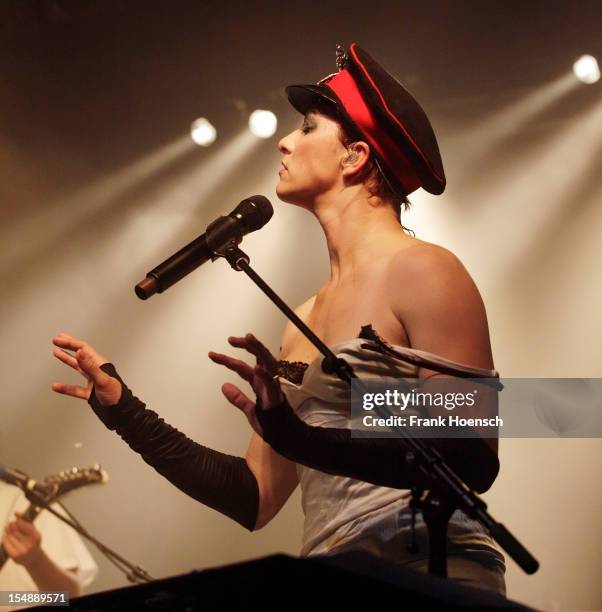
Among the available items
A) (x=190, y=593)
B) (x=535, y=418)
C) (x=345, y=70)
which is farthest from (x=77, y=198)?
(x=190, y=593)

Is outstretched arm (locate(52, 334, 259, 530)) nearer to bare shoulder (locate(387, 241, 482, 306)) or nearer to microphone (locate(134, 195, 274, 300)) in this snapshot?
microphone (locate(134, 195, 274, 300))

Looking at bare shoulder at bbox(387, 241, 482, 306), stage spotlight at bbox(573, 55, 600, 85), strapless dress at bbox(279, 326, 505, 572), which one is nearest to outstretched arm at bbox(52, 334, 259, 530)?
strapless dress at bbox(279, 326, 505, 572)

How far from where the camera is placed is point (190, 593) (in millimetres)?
846

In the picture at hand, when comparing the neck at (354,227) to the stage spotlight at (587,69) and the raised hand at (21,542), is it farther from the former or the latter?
the stage spotlight at (587,69)

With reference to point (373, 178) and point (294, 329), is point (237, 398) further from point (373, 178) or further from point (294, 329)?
point (373, 178)

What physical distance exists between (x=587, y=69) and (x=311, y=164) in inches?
75.7

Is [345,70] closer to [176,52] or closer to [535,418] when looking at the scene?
[535,418]

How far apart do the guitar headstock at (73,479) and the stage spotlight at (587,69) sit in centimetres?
246

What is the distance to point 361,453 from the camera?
117 centimetres

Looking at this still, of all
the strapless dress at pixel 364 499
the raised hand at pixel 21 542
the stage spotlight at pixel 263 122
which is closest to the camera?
the strapless dress at pixel 364 499

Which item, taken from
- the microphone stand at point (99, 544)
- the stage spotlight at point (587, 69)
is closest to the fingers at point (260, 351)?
the microphone stand at point (99, 544)

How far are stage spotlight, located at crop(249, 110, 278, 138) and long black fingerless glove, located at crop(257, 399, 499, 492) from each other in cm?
244

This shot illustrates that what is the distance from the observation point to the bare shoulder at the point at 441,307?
140 cm

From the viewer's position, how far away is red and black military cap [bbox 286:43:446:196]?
1753 millimetres
